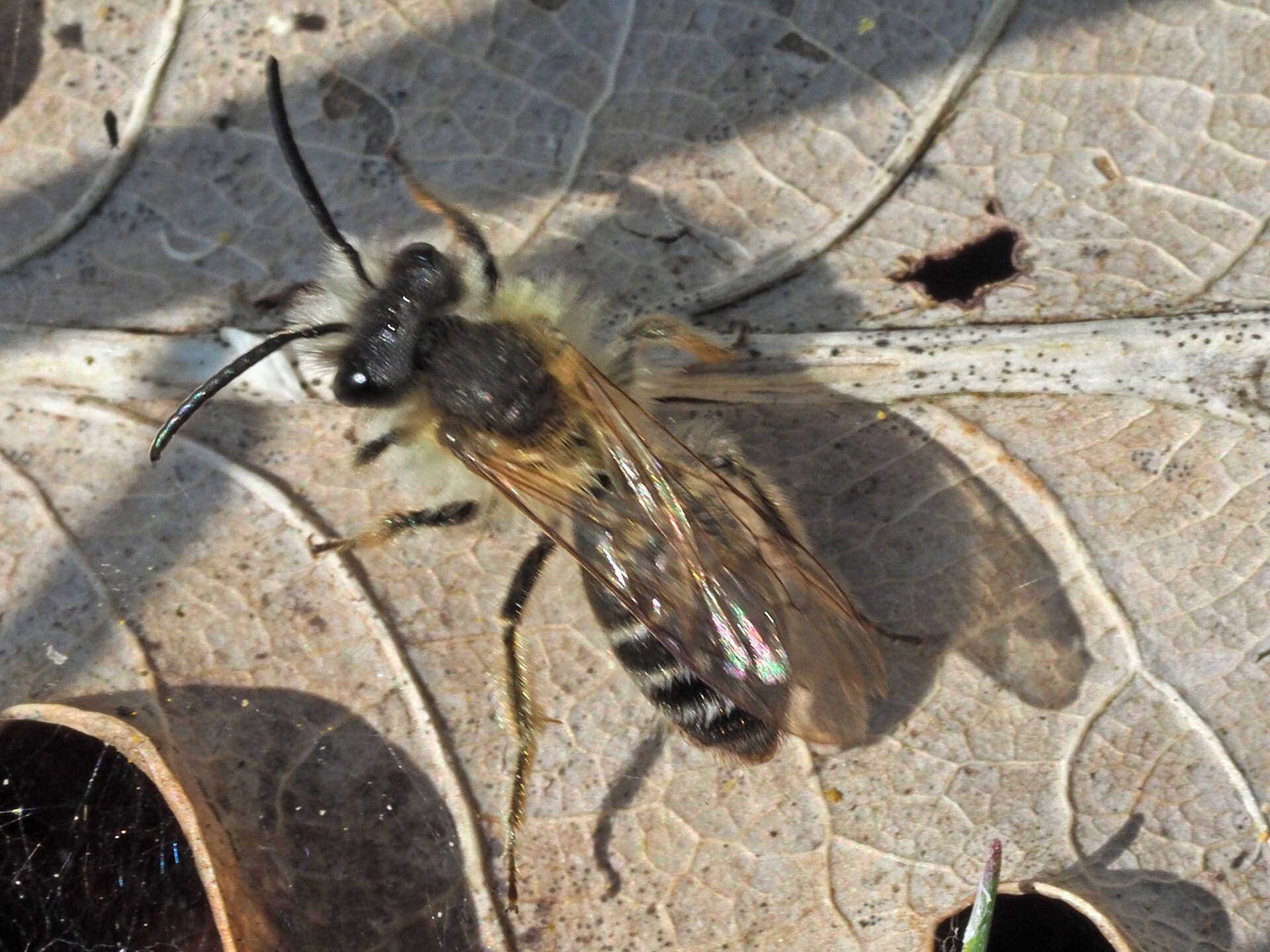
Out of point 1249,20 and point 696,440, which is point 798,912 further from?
point 1249,20

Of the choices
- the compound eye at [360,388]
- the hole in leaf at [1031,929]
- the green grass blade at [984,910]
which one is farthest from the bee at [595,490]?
the hole in leaf at [1031,929]

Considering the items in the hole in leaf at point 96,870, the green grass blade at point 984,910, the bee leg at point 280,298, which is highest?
the bee leg at point 280,298

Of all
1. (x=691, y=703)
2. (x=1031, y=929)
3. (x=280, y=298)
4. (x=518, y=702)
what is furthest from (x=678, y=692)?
(x=280, y=298)

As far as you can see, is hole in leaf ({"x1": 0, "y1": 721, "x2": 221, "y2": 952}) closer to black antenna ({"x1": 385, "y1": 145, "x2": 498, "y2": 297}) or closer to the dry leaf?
the dry leaf

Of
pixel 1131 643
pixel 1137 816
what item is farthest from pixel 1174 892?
pixel 1131 643

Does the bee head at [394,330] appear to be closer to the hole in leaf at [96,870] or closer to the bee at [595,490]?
the bee at [595,490]

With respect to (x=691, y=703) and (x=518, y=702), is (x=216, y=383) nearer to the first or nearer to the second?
(x=518, y=702)

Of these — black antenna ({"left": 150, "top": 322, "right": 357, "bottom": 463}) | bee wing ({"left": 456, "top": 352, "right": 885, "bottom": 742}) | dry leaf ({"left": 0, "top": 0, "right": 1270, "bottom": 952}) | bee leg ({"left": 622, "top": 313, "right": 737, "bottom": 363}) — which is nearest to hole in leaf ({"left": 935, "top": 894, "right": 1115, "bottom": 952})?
dry leaf ({"left": 0, "top": 0, "right": 1270, "bottom": 952})
